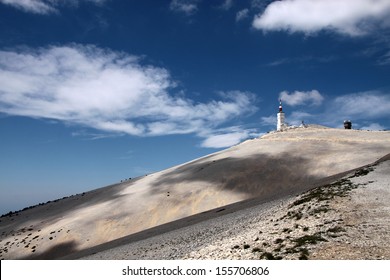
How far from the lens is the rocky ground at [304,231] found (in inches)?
782

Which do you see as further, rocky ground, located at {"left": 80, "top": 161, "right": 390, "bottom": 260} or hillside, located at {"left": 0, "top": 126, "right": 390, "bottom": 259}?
hillside, located at {"left": 0, "top": 126, "right": 390, "bottom": 259}

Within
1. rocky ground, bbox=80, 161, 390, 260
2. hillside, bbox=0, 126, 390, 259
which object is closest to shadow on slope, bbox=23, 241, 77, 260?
hillside, bbox=0, 126, 390, 259

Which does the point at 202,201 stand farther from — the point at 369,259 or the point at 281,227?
the point at 369,259

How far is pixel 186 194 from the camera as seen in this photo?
57812mm

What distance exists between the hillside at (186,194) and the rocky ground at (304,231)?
10185 millimetres

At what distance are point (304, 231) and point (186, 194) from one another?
117ft

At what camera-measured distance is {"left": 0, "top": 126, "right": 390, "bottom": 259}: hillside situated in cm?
5034

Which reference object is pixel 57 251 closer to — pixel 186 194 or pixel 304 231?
pixel 186 194

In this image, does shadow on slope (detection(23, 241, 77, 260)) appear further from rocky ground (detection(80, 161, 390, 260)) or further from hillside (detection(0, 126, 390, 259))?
rocky ground (detection(80, 161, 390, 260))

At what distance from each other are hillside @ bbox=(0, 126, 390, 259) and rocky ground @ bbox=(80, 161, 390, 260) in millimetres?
10185

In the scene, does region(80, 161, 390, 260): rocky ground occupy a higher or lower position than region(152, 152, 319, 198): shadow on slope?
lower

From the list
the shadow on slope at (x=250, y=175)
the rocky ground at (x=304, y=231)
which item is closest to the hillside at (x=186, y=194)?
the shadow on slope at (x=250, y=175)

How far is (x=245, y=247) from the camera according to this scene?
906 inches

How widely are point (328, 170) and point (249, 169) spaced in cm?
1412
